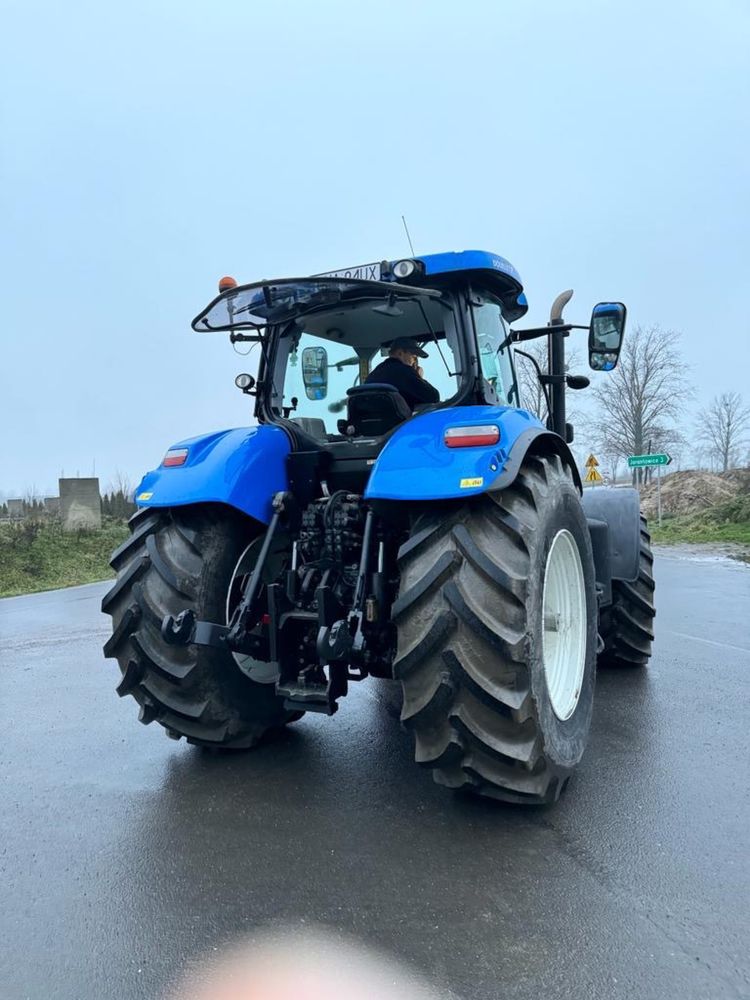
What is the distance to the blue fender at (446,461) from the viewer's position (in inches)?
115

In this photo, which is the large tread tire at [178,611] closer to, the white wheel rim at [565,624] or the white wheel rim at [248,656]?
the white wheel rim at [248,656]

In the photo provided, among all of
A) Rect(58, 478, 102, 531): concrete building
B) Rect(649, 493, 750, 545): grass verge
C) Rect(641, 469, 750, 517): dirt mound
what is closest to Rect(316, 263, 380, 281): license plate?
Rect(649, 493, 750, 545): grass verge

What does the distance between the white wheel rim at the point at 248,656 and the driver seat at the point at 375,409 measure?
81 centimetres

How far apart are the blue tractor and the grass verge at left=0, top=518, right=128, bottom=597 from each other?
36.4 feet

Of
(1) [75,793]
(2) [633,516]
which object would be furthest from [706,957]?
(2) [633,516]

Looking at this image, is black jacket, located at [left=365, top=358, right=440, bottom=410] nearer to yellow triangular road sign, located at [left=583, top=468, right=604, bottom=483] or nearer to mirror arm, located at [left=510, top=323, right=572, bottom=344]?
mirror arm, located at [left=510, top=323, right=572, bottom=344]

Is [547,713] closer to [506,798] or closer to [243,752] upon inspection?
[506,798]

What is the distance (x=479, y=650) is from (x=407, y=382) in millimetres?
1575

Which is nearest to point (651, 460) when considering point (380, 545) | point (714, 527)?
point (714, 527)

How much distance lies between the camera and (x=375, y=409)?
376cm

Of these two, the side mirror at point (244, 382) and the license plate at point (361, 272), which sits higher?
the license plate at point (361, 272)

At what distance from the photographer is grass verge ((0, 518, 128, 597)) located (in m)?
14.7

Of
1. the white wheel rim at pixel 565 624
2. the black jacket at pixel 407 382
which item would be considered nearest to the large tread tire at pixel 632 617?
the white wheel rim at pixel 565 624

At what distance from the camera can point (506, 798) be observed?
2.95 meters
